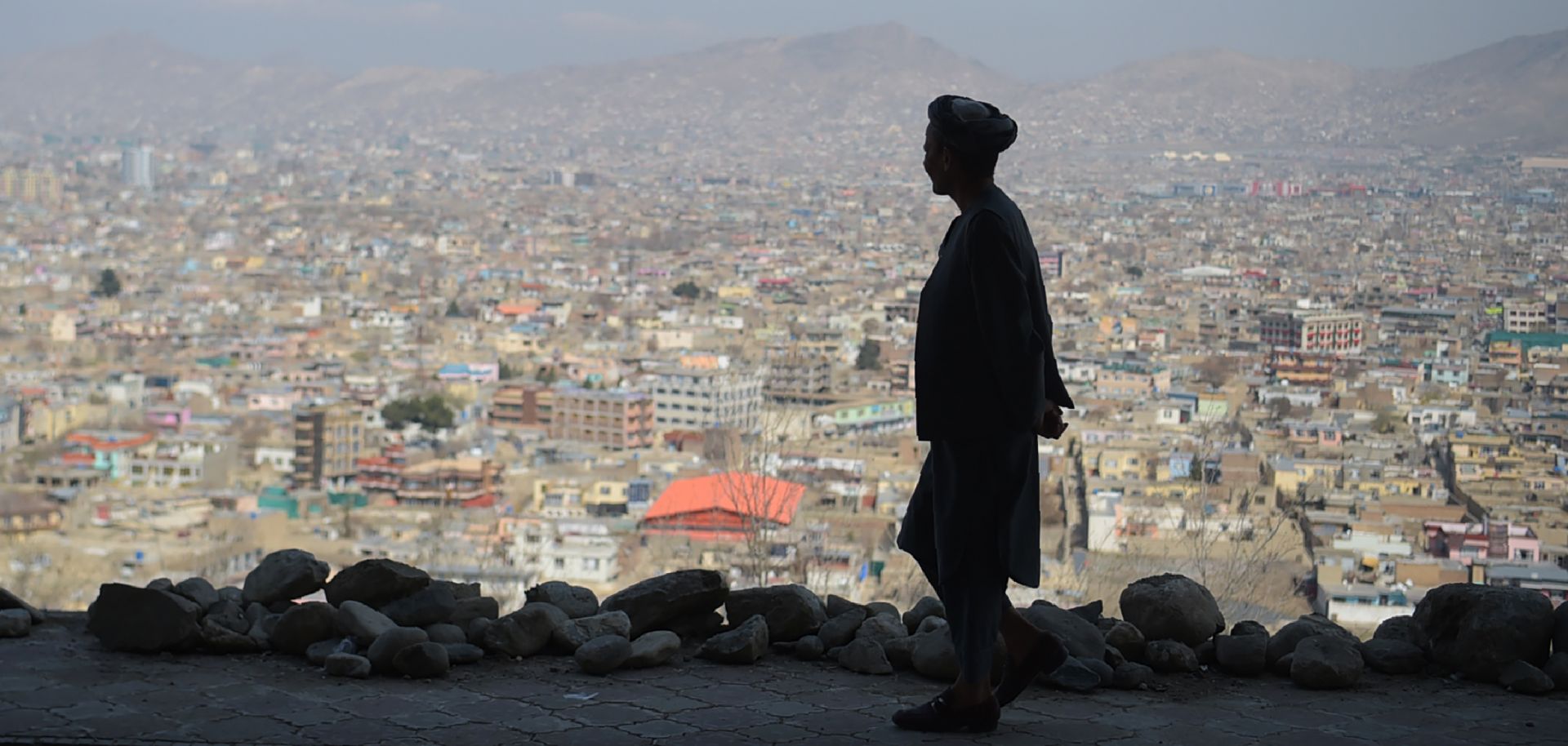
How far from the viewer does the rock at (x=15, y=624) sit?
10.3 ft

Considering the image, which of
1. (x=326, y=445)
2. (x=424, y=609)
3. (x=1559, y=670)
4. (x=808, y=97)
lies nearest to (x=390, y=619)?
(x=424, y=609)

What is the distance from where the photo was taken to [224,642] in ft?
9.96

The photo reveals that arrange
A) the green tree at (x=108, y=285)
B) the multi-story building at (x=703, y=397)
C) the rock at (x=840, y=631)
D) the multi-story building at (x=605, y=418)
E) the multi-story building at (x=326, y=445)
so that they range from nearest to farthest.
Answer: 1. the rock at (x=840, y=631)
2. the multi-story building at (x=703, y=397)
3. the multi-story building at (x=326, y=445)
4. the multi-story building at (x=605, y=418)
5. the green tree at (x=108, y=285)

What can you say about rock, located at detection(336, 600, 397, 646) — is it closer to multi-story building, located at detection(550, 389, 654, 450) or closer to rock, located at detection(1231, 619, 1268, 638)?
rock, located at detection(1231, 619, 1268, 638)

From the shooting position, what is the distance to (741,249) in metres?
40.4

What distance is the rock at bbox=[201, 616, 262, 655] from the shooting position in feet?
9.96

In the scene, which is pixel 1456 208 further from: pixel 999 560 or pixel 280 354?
pixel 280 354

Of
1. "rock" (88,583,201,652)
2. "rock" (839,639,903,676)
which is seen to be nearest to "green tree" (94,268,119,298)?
"rock" (88,583,201,652)

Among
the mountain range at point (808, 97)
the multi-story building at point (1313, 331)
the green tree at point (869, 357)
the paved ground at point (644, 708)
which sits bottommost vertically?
the paved ground at point (644, 708)

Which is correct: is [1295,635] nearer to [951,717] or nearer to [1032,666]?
[1032,666]

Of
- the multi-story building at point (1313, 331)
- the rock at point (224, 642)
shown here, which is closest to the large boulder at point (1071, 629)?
the rock at point (224, 642)

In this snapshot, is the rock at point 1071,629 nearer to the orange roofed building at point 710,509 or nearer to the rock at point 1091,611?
the rock at point 1091,611

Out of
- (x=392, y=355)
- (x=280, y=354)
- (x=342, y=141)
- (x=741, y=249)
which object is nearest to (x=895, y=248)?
(x=741, y=249)

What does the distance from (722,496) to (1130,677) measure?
956 centimetres
